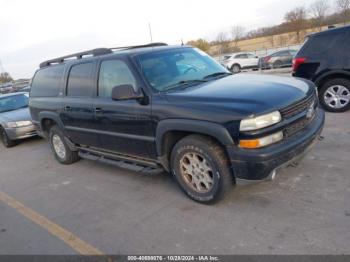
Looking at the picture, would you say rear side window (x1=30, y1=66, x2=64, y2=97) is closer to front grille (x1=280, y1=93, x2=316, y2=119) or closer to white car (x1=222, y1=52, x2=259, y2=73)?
front grille (x1=280, y1=93, x2=316, y2=119)

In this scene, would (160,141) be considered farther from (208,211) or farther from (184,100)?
(208,211)

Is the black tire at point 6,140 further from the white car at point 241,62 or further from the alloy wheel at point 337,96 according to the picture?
the white car at point 241,62

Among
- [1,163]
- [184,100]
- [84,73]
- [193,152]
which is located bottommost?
[1,163]

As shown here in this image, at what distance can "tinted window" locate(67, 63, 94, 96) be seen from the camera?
15.9 ft

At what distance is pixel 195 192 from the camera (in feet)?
12.5

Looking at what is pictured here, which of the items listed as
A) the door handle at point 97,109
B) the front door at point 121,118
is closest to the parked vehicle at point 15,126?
the front door at point 121,118

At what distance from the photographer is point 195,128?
134 inches

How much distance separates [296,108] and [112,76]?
2463mm

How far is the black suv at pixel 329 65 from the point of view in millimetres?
6523

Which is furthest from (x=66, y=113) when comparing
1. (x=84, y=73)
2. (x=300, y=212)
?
(x=300, y=212)

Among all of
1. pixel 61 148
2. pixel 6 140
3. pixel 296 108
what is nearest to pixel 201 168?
pixel 296 108

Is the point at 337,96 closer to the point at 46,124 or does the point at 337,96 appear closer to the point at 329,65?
the point at 329,65

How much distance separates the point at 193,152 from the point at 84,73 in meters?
2.43

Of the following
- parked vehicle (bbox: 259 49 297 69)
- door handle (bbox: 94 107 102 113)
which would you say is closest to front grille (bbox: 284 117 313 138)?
door handle (bbox: 94 107 102 113)
